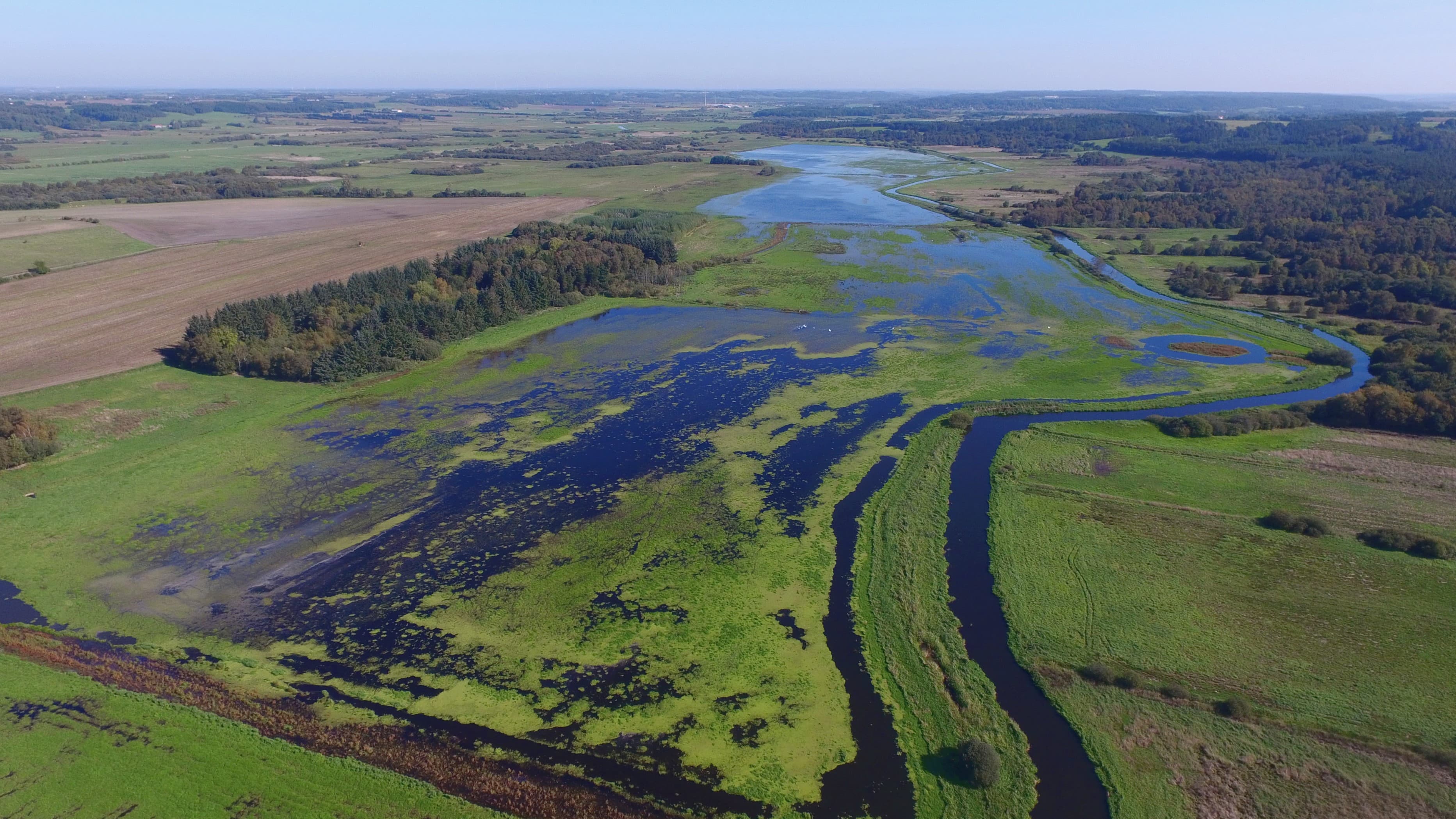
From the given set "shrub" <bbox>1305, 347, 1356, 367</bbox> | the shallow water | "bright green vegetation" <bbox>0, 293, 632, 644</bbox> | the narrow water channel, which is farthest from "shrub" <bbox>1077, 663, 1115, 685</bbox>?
the shallow water

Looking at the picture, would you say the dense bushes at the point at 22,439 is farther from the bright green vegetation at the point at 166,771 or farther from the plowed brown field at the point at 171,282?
the bright green vegetation at the point at 166,771

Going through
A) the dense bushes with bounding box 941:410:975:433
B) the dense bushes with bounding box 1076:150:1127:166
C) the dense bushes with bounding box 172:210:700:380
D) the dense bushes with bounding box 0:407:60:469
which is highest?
the dense bushes with bounding box 1076:150:1127:166

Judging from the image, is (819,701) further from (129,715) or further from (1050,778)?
(129,715)

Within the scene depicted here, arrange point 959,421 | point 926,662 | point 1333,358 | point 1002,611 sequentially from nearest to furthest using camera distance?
point 926,662, point 1002,611, point 959,421, point 1333,358

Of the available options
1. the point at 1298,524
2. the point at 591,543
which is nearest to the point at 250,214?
the point at 591,543

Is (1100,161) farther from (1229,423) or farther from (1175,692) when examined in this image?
(1175,692)

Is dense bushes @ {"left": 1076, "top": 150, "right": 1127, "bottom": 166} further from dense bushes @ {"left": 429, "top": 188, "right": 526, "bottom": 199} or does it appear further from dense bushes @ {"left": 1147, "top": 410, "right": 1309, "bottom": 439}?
dense bushes @ {"left": 1147, "top": 410, "right": 1309, "bottom": 439}

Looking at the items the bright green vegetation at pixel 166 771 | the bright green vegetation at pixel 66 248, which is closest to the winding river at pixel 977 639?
the bright green vegetation at pixel 166 771
